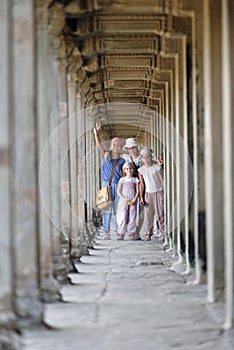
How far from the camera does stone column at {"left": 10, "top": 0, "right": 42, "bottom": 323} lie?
8.13 meters

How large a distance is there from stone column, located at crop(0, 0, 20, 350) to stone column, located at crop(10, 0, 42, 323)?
2.40 ft

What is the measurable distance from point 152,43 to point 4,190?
8.64 m

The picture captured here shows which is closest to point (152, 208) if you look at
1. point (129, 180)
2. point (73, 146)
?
point (129, 180)

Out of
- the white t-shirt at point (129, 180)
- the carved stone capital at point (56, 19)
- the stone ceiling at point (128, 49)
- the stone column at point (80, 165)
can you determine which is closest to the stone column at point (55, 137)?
the carved stone capital at point (56, 19)

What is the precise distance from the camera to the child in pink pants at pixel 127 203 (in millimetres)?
19844

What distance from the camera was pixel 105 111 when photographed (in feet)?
85.8

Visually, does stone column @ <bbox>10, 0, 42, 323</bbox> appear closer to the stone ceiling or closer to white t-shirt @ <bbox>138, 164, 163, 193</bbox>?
the stone ceiling

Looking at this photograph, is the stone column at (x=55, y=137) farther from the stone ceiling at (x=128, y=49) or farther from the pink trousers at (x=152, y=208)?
the pink trousers at (x=152, y=208)

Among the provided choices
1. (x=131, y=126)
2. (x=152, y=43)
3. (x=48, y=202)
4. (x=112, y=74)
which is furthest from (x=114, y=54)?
(x=131, y=126)

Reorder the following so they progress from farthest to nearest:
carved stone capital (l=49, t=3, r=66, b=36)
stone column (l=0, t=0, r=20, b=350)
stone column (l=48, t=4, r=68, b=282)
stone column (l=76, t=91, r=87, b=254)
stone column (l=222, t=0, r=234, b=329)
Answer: stone column (l=76, t=91, r=87, b=254) → stone column (l=48, t=4, r=68, b=282) → carved stone capital (l=49, t=3, r=66, b=36) → stone column (l=222, t=0, r=234, b=329) → stone column (l=0, t=0, r=20, b=350)

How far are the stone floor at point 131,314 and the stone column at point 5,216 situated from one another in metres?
0.34

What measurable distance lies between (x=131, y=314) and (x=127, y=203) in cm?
1058

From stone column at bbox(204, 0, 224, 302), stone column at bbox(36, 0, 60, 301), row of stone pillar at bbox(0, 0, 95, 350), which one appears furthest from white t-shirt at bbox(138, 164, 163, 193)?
stone column at bbox(204, 0, 224, 302)

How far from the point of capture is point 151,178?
1961 cm
